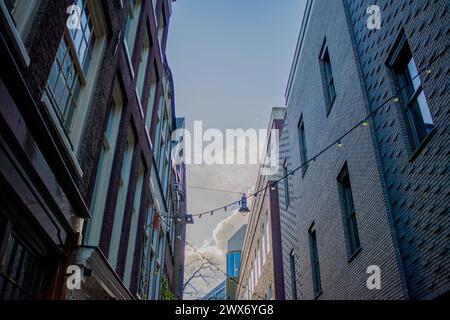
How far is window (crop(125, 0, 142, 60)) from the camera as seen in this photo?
32.7 ft

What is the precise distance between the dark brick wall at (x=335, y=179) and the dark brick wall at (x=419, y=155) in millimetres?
304

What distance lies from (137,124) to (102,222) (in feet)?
11.5

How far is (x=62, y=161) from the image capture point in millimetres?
5098

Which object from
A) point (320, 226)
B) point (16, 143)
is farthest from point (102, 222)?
point (320, 226)

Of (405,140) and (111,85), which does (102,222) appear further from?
(405,140)

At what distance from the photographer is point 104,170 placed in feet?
26.6

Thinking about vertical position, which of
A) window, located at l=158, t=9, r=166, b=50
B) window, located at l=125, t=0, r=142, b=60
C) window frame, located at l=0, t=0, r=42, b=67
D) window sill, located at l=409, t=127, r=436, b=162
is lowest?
window frame, located at l=0, t=0, r=42, b=67

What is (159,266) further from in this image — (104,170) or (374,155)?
(374,155)

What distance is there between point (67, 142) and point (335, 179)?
7.18 meters

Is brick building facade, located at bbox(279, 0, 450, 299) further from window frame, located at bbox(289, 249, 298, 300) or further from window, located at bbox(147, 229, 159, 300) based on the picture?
window, located at bbox(147, 229, 159, 300)

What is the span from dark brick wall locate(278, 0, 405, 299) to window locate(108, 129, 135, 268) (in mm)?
5023

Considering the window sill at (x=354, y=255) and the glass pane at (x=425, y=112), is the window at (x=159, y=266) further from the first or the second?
the glass pane at (x=425, y=112)

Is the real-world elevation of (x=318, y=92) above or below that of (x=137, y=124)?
above

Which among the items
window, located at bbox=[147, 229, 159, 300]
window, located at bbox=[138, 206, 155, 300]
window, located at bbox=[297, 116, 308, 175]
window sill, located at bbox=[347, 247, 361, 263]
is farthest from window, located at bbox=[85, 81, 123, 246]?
window, located at bbox=[297, 116, 308, 175]
